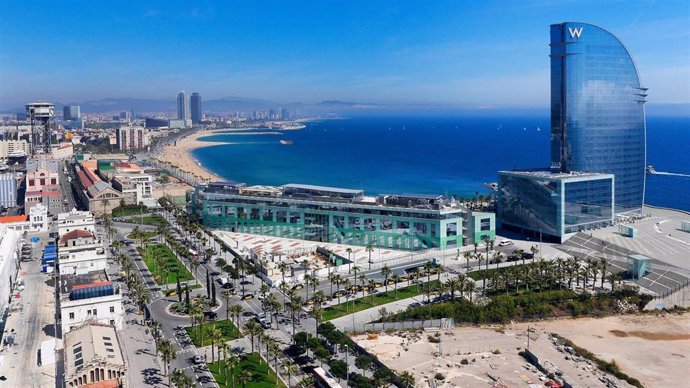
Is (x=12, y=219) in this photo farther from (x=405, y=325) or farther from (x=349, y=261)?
(x=405, y=325)

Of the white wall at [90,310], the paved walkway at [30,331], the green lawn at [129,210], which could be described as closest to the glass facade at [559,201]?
the white wall at [90,310]

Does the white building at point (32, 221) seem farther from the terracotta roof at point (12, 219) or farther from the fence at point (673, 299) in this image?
the fence at point (673, 299)

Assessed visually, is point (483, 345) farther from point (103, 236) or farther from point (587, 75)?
point (103, 236)

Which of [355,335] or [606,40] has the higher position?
[606,40]

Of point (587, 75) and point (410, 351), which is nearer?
point (410, 351)

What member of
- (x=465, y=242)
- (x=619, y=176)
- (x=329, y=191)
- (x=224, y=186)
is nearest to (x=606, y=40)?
(x=619, y=176)

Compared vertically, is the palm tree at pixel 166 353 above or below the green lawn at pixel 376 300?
above

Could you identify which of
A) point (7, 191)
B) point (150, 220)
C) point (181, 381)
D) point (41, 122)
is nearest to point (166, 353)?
point (181, 381)
